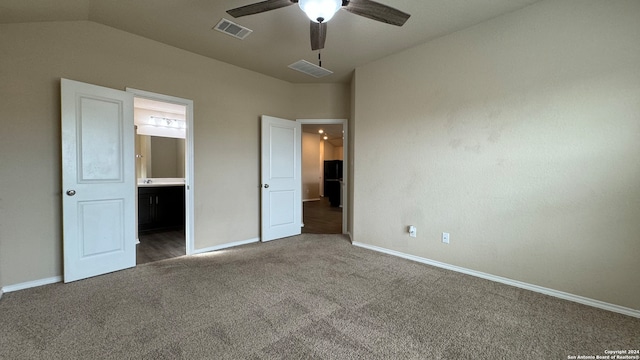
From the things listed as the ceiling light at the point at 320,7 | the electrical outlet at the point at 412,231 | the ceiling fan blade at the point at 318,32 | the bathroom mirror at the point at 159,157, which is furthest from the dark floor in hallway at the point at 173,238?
the ceiling light at the point at 320,7

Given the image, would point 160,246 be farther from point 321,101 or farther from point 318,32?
point 318,32

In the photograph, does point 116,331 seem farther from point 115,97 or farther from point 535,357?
point 535,357

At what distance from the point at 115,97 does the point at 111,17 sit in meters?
0.80

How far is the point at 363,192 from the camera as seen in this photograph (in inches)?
153

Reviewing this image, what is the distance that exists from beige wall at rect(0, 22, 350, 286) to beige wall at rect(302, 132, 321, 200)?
5411 millimetres

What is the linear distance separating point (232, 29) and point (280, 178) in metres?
2.28

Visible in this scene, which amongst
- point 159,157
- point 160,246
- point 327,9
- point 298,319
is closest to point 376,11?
point 327,9

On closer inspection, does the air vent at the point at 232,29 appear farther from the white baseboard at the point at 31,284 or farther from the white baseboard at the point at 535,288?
the white baseboard at the point at 535,288

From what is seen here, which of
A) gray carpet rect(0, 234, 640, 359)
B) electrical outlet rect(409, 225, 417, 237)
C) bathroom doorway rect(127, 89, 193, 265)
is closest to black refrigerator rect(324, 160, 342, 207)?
bathroom doorway rect(127, 89, 193, 265)

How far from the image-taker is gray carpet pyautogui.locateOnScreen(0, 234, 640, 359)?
1.62 metres

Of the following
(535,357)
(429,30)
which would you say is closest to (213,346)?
(535,357)

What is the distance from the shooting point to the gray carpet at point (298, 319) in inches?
63.7

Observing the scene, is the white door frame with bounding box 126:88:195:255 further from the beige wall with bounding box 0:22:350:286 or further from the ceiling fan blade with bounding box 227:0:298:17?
the ceiling fan blade with bounding box 227:0:298:17

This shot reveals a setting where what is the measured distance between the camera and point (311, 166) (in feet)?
32.5
